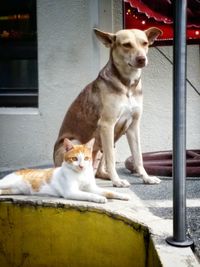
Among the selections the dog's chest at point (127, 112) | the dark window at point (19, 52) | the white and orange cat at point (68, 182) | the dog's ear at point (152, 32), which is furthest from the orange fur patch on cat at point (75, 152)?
the dark window at point (19, 52)

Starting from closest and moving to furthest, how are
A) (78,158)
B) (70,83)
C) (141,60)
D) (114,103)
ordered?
(78,158), (141,60), (114,103), (70,83)

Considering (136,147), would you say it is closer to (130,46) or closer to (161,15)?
(130,46)

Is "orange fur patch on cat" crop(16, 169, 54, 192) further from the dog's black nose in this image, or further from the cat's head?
the dog's black nose

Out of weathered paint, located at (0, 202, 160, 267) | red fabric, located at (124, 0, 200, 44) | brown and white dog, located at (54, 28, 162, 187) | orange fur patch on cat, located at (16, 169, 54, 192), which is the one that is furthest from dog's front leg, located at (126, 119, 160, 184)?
red fabric, located at (124, 0, 200, 44)

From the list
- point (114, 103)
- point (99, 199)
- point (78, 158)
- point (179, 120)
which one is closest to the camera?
point (179, 120)

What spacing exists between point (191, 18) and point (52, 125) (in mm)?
1816

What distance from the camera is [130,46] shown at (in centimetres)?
355

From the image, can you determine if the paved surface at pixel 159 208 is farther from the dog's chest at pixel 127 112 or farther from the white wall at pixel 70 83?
the white wall at pixel 70 83

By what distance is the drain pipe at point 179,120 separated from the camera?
88.4 inches

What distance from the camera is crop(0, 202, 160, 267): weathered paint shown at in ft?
9.28

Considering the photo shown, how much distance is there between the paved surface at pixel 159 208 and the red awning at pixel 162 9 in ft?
4.98

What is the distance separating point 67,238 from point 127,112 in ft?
3.74

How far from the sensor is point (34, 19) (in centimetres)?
528

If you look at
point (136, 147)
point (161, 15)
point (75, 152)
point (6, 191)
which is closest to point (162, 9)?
point (161, 15)
